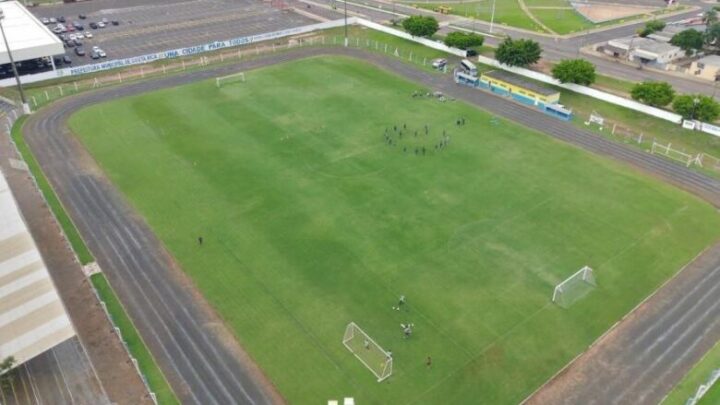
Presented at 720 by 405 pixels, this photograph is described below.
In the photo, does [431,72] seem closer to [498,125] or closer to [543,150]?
[498,125]

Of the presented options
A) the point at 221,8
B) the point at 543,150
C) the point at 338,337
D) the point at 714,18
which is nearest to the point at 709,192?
the point at 543,150

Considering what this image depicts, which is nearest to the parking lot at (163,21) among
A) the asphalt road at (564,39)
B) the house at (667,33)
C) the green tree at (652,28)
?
the asphalt road at (564,39)

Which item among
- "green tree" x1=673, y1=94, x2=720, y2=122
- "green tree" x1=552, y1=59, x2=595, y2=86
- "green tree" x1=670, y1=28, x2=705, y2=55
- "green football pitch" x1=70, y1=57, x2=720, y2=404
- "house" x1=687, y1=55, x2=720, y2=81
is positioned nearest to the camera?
"green football pitch" x1=70, y1=57, x2=720, y2=404

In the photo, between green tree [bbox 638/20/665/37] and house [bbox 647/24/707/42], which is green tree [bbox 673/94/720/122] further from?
green tree [bbox 638/20/665/37]

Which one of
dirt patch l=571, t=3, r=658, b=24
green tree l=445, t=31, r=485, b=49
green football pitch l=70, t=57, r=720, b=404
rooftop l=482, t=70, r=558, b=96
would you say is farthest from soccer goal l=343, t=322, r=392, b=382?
dirt patch l=571, t=3, r=658, b=24

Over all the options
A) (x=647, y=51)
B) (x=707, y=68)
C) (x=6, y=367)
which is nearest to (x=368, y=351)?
(x=6, y=367)

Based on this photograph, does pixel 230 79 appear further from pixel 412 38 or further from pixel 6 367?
pixel 6 367

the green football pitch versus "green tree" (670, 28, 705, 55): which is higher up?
"green tree" (670, 28, 705, 55)
